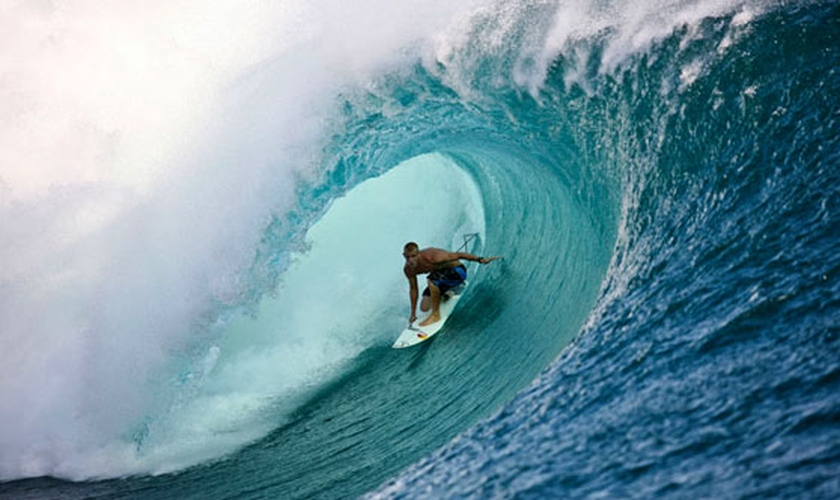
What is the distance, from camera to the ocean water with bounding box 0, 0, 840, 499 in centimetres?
416

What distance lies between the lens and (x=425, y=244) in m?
12.1

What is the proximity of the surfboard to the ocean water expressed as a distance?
6.5 inches

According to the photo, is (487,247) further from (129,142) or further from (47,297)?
(47,297)

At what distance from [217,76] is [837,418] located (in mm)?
8454

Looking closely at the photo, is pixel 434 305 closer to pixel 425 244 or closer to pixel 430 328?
pixel 430 328

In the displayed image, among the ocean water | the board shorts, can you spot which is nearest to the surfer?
the board shorts

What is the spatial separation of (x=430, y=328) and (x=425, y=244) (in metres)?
3.14

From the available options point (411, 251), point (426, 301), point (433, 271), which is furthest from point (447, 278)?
point (411, 251)

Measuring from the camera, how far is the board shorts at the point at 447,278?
29.7 ft

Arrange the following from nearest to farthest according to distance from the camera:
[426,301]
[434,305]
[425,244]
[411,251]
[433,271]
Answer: [411,251] → [433,271] → [434,305] → [426,301] → [425,244]

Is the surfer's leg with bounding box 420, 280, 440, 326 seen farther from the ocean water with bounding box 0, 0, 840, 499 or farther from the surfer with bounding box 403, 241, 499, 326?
the ocean water with bounding box 0, 0, 840, 499

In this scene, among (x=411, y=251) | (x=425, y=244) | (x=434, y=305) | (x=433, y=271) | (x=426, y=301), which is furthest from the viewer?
(x=425, y=244)

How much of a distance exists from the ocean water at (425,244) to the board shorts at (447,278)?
413mm

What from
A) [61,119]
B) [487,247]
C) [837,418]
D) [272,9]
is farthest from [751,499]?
[61,119]
